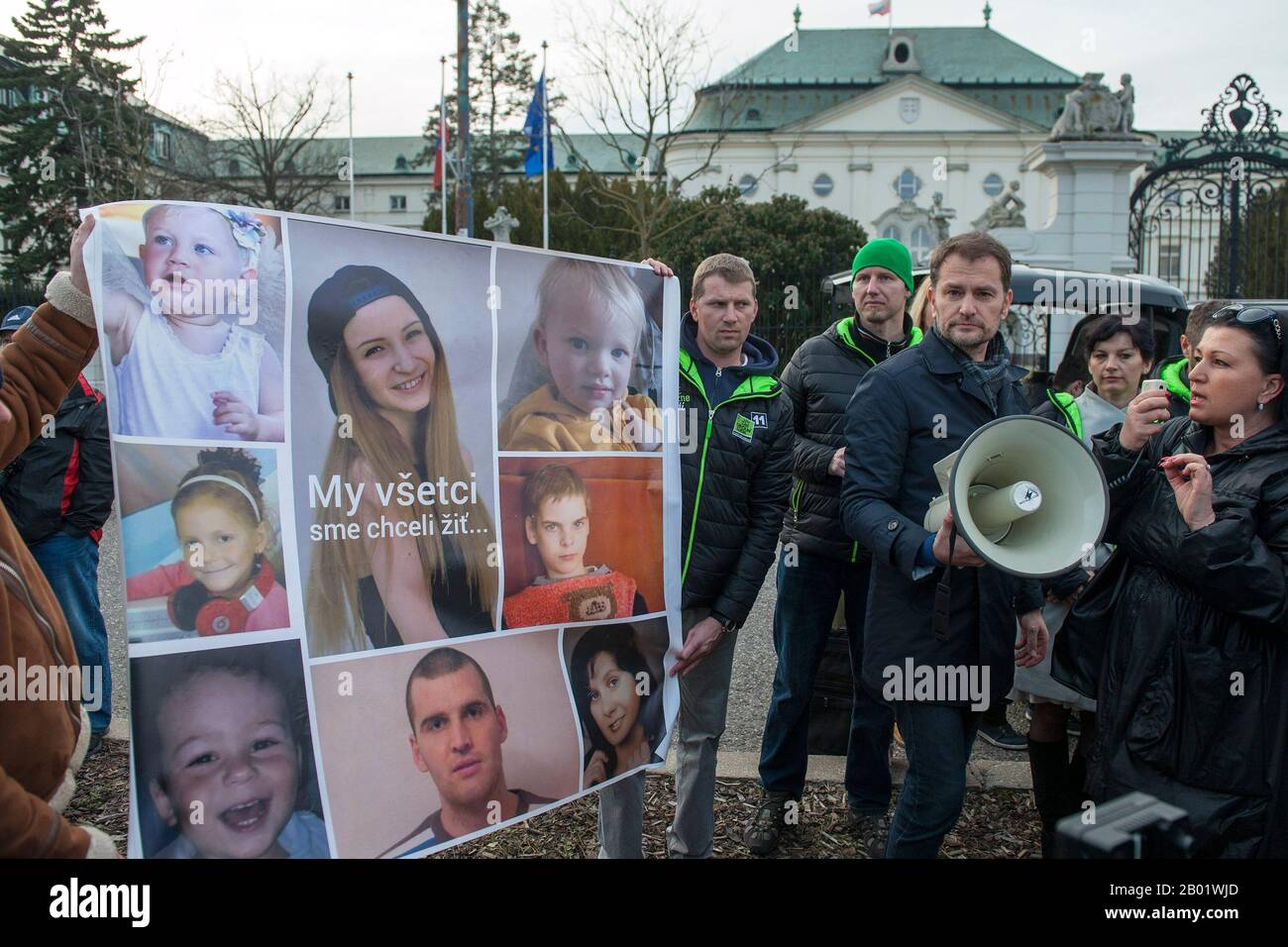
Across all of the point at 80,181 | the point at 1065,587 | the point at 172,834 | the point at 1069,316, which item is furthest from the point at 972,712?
the point at 80,181

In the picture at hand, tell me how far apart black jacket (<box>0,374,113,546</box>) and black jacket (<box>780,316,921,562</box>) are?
3.08m

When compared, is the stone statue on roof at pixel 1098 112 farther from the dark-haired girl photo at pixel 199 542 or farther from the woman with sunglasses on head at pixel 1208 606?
the dark-haired girl photo at pixel 199 542

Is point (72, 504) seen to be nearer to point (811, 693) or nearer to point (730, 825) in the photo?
point (730, 825)

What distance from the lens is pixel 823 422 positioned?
12.7 ft

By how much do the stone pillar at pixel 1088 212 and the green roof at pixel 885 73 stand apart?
50842mm

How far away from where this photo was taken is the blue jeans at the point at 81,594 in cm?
461

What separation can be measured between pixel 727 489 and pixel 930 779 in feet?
3.69

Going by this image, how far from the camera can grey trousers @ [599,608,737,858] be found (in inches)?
128

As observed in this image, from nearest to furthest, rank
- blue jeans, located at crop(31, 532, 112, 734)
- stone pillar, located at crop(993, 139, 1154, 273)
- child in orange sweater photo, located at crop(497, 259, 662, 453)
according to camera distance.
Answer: child in orange sweater photo, located at crop(497, 259, 662, 453)
blue jeans, located at crop(31, 532, 112, 734)
stone pillar, located at crop(993, 139, 1154, 273)

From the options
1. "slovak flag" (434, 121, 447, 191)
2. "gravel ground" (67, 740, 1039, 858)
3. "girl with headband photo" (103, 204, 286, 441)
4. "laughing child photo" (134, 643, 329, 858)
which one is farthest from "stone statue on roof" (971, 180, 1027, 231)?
"slovak flag" (434, 121, 447, 191)

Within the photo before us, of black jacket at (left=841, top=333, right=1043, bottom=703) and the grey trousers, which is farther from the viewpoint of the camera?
the grey trousers

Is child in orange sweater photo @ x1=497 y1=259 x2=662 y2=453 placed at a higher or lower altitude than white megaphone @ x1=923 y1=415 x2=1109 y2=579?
higher

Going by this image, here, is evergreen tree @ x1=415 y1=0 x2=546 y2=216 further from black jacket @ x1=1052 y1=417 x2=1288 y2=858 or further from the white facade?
black jacket @ x1=1052 y1=417 x2=1288 y2=858

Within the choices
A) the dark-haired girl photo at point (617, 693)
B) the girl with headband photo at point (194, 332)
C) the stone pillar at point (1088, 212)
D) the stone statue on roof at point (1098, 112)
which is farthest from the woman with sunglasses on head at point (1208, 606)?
the stone statue on roof at point (1098, 112)
